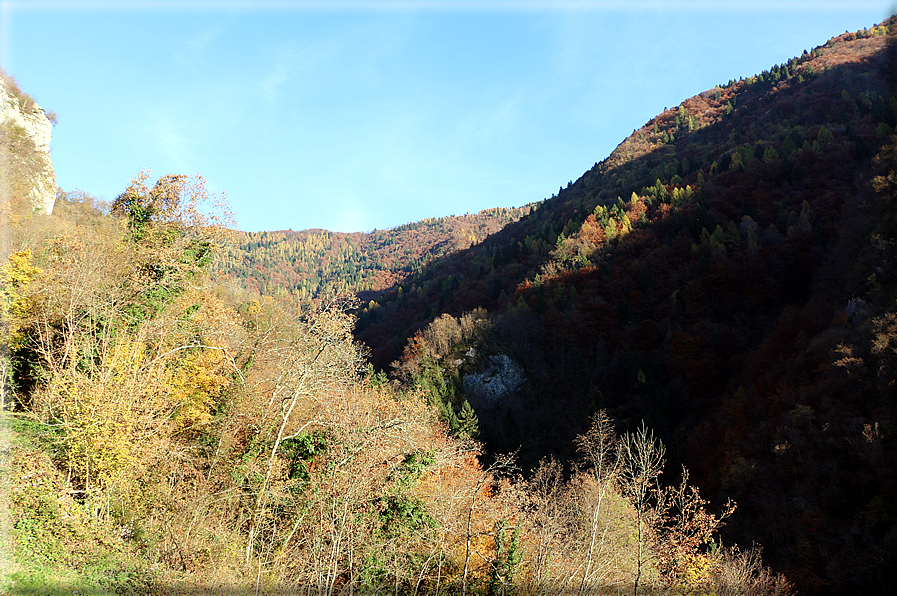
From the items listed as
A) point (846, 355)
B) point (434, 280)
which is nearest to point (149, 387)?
point (846, 355)

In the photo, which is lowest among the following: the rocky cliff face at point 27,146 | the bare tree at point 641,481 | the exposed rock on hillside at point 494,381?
the exposed rock on hillside at point 494,381

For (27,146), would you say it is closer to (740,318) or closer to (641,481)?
(641,481)

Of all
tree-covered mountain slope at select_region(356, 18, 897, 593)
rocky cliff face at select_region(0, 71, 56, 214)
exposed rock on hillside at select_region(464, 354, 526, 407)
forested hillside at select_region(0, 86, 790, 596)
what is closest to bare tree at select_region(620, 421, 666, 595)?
forested hillside at select_region(0, 86, 790, 596)

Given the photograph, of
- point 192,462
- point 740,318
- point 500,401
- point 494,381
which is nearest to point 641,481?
point 192,462

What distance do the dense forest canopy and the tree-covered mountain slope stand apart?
32 cm

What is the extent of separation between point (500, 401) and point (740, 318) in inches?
1437

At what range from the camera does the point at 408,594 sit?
12.2 meters

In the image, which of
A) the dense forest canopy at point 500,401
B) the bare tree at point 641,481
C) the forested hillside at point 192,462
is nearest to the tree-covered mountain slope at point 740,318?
the dense forest canopy at point 500,401

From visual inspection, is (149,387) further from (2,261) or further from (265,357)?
(2,261)

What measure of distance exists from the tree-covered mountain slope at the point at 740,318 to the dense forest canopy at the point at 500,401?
12.8 inches

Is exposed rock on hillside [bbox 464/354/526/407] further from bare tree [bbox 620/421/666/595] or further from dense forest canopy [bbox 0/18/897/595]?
bare tree [bbox 620/421/666/595]

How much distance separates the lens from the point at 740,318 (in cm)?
6200

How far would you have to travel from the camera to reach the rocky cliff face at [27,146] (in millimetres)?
34594

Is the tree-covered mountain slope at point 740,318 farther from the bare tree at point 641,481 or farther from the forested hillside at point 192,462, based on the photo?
the forested hillside at point 192,462
